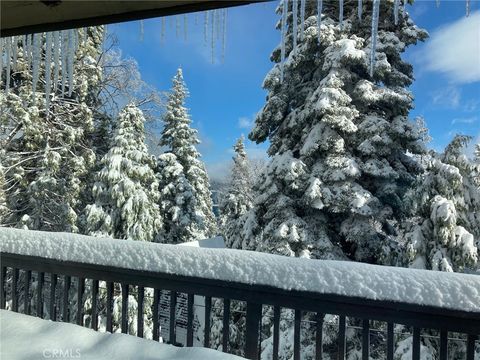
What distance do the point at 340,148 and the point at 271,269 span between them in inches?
246

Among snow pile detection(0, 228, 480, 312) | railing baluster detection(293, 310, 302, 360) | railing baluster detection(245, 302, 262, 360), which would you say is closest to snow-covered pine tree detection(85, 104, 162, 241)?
snow pile detection(0, 228, 480, 312)

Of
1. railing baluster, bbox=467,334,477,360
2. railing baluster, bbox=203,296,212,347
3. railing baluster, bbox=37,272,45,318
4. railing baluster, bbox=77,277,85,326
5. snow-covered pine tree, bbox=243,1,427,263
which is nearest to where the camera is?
railing baluster, bbox=467,334,477,360

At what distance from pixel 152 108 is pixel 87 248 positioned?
1176 cm

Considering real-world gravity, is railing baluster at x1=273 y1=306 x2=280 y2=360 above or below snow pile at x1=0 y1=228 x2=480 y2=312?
below

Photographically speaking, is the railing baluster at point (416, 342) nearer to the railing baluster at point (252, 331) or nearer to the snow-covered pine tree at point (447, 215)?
the railing baluster at point (252, 331)

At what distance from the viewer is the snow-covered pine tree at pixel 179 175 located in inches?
601

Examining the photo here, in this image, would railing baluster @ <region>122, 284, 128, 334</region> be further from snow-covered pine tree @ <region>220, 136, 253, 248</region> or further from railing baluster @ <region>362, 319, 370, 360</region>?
snow-covered pine tree @ <region>220, 136, 253, 248</region>

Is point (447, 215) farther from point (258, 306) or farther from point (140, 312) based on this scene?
point (140, 312)

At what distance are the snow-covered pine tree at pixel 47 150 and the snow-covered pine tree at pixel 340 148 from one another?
6.18 m

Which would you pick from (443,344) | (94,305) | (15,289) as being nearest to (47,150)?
(15,289)

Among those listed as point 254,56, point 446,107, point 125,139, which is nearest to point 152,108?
point 125,139

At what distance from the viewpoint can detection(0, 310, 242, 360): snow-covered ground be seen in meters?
2.00

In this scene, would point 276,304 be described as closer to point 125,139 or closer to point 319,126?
point 319,126

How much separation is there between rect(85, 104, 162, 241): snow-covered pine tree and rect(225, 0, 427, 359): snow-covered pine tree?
13.2 feet
